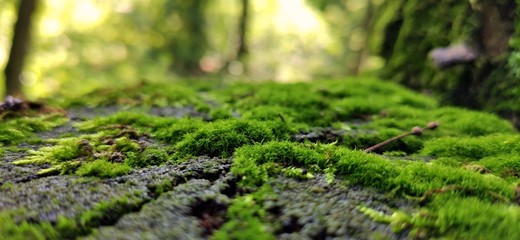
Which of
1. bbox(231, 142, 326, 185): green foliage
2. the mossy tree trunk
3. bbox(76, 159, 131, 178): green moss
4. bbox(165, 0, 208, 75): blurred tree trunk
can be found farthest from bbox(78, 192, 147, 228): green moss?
bbox(165, 0, 208, 75): blurred tree trunk

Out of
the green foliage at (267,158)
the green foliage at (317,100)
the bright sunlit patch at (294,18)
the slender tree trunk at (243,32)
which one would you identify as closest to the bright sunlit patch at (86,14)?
the slender tree trunk at (243,32)

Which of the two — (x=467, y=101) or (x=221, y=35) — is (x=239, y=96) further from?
(x=221, y=35)

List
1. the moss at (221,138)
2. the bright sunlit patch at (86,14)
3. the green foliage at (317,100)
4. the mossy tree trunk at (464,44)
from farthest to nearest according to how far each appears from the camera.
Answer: the bright sunlit patch at (86,14) → the mossy tree trunk at (464,44) → the green foliage at (317,100) → the moss at (221,138)

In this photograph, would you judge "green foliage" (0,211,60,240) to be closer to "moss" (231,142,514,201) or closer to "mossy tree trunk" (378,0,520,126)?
"moss" (231,142,514,201)

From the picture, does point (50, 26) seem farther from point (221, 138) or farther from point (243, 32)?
point (221, 138)

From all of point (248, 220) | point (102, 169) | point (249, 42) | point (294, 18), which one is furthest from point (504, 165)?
point (294, 18)

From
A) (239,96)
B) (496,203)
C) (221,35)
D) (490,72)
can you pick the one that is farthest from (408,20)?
(221,35)

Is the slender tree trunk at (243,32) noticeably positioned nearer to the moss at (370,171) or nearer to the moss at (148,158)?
the moss at (148,158)
